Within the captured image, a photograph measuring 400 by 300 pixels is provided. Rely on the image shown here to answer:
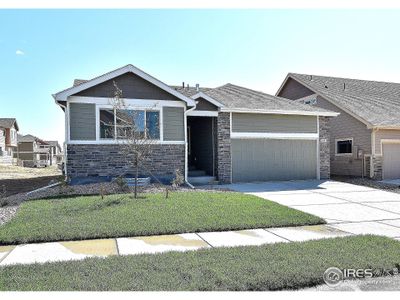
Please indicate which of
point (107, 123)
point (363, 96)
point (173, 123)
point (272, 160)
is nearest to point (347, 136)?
point (363, 96)

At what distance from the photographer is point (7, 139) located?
4219 cm

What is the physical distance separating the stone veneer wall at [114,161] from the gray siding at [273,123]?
2.96 m

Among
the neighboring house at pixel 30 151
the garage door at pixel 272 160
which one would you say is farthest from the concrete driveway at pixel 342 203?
the neighboring house at pixel 30 151

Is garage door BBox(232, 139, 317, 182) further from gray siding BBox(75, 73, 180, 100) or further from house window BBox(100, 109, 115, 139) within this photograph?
house window BBox(100, 109, 115, 139)

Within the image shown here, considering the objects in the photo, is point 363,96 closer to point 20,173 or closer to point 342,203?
point 342,203

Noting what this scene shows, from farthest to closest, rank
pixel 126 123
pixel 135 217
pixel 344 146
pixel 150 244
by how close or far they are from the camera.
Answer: pixel 344 146 < pixel 126 123 < pixel 135 217 < pixel 150 244

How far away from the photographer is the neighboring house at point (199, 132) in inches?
484

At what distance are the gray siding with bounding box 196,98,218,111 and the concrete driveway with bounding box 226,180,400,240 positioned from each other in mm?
3423

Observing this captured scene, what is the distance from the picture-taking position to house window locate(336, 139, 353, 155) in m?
18.5

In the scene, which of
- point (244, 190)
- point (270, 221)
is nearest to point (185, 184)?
point (244, 190)

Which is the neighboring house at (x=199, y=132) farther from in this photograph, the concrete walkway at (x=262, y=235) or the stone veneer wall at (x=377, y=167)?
the concrete walkway at (x=262, y=235)

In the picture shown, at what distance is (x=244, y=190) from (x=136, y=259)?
804cm

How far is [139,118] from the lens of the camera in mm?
12922

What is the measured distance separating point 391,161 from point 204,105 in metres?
10.9
